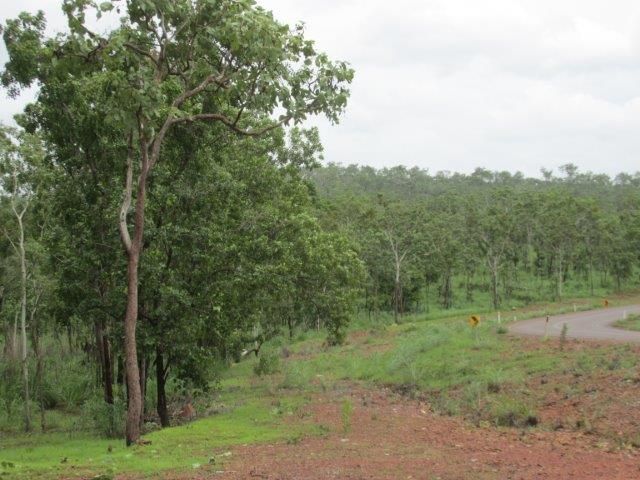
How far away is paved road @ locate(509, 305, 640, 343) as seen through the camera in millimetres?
24953

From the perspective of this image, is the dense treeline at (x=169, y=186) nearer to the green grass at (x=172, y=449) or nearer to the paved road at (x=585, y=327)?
the green grass at (x=172, y=449)

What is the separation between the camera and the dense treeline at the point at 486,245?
51969 mm

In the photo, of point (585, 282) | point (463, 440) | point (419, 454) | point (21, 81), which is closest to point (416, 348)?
point (463, 440)

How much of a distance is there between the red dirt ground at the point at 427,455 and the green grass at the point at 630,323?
1736 cm

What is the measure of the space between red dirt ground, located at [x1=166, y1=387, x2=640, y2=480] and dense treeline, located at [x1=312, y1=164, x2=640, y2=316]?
29.5 m

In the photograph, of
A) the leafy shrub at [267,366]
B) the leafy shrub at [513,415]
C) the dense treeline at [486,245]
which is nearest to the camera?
the leafy shrub at [513,415]

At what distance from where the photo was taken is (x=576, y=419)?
45.4ft

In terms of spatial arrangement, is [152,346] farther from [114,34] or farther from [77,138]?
[114,34]

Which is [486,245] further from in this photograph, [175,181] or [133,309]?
[133,309]

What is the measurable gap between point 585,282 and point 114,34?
6789 centimetres

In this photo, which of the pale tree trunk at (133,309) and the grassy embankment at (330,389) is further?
the pale tree trunk at (133,309)

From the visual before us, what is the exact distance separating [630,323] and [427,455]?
2366cm

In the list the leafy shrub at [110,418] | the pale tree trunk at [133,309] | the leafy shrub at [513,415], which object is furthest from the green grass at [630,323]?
the pale tree trunk at [133,309]

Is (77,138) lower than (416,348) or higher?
higher
